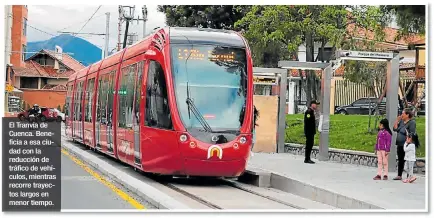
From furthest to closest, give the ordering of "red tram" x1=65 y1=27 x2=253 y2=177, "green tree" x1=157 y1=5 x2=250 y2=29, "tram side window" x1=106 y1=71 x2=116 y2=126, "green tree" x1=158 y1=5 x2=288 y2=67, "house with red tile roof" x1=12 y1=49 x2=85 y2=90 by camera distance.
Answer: "green tree" x1=157 y1=5 x2=250 y2=29, "house with red tile roof" x1=12 y1=49 x2=85 y2=90, "green tree" x1=158 y1=5 x2=288 y2=67, "tram side window" x1=106 y1=71 x2=116 y2=126, "red tram" x1=65 y1=27 x2=253 y2=177

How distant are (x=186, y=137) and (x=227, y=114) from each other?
943 millimetres

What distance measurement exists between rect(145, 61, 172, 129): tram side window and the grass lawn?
268 inches

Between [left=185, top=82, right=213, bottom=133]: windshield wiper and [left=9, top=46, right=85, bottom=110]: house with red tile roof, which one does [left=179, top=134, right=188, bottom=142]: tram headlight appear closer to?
[left=185, top=82, right=213, bottom=133]: windshield wiper

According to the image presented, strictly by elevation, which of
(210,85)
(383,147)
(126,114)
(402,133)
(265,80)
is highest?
(265,80)

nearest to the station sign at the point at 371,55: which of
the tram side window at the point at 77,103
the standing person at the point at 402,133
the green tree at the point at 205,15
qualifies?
the standing person at the point at 402,133

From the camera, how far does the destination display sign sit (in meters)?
14.0

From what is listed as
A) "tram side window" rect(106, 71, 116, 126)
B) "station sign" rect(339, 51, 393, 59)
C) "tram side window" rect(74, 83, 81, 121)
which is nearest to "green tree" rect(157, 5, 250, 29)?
"tram side window" rect(74, 83, 81, 121)

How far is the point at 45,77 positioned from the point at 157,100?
1901 cm

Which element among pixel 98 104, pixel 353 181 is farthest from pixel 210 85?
pixel 98 104

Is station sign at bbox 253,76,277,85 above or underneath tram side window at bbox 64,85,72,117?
above

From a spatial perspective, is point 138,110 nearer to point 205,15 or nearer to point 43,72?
point 205,15

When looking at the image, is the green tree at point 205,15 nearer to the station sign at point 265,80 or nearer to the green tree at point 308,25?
the green tree at point 308,25

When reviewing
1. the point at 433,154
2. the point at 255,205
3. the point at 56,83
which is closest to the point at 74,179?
the point at 255,205

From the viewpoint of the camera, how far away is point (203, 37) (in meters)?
14.4
